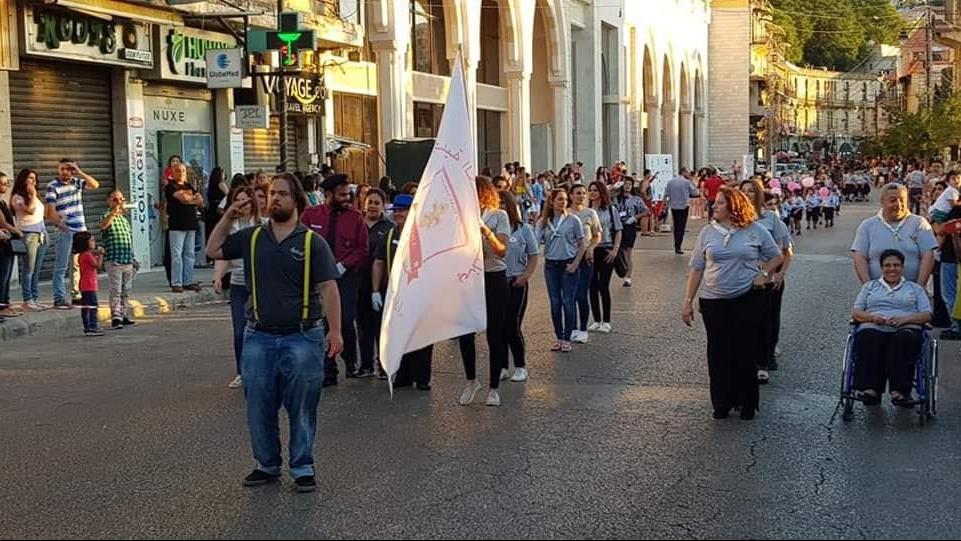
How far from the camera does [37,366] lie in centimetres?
1141

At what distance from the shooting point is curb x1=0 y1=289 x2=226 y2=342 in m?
13.6

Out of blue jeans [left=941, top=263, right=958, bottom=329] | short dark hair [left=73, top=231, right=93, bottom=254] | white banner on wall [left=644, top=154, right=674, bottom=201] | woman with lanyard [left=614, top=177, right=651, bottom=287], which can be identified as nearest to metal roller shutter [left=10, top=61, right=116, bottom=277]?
short dark hair [left=73, top=231, right=93, bottom=254]

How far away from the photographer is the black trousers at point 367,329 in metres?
10.5

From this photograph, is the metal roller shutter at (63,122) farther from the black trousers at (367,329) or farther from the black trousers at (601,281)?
the black trousers at (367,329)

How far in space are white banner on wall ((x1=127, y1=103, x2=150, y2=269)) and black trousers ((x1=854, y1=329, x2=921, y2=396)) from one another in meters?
14.3

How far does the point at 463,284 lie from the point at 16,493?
3.16 meters

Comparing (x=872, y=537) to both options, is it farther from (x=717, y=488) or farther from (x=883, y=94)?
(x=883, y=94)

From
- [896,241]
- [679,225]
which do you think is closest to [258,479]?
[896,241]

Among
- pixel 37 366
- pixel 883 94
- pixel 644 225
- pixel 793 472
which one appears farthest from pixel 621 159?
pixel 883 94

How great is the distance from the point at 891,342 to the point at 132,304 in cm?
1037

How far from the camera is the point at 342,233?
1006 centimetres

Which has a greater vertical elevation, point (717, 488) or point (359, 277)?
point (359, 277)

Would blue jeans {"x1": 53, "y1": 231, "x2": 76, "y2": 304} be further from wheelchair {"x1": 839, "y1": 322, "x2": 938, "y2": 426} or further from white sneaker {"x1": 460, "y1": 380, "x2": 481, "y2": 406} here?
wheelchair {"x1": 839, "y1": 322, "x2": 938, "y2": 426}

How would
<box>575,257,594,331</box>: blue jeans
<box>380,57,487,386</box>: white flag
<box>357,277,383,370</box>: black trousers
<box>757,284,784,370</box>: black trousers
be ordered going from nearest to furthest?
<box>380,57,487,386</box>: white flag → <box>757,284,784,370</box>: black trousers → <box>357,277,383,370</box>: black trousers → <box>575,257,594,331</box>: blue jeans
